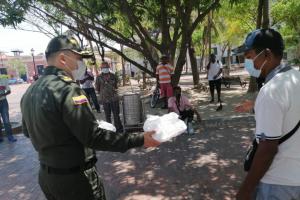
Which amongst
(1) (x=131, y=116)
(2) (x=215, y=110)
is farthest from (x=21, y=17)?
(2) (x=215, y=110)

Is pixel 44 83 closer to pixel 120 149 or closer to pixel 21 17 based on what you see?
pixel 120 149

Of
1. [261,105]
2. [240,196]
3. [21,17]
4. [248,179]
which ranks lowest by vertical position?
[240,196]

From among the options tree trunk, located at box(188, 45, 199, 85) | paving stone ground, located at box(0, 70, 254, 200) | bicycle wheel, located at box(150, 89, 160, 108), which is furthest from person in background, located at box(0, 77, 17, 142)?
tree trunk, located at box(188, 45, 199, 85)

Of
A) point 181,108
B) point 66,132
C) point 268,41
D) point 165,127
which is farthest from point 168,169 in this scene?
point 268,41

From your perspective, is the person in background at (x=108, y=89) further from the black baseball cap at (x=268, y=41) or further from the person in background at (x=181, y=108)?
the black baseball cap at (x=268, y=41)

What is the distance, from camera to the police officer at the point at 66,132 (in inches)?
81.4

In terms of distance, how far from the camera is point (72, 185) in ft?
7.34

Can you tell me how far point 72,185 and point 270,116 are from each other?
1.33 meters

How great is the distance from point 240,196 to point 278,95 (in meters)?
0.67

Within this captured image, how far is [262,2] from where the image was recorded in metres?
11.4

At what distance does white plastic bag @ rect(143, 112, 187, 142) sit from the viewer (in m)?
2.43

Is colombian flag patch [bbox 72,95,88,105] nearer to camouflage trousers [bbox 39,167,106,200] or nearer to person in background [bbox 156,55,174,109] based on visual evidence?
camouflage trousers [bbox 39,167,106,200]

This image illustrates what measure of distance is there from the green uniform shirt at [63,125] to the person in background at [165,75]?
8257mm

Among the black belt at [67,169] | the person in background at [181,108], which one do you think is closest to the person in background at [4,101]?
the person in background at [181,108]
